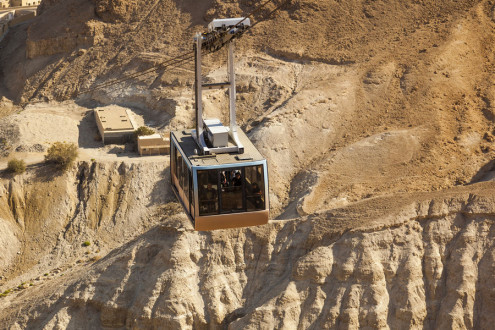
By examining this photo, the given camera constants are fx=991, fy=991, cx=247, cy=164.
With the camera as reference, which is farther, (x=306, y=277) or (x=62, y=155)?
(x=62, y=155)

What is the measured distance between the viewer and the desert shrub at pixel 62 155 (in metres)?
69.3

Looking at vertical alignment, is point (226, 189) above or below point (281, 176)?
above

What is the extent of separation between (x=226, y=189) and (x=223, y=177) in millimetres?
582

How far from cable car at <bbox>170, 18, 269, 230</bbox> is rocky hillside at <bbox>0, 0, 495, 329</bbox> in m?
14.1

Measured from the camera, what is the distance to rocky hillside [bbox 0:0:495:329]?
52469 millimetres

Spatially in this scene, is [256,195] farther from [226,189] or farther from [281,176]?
[281,176]

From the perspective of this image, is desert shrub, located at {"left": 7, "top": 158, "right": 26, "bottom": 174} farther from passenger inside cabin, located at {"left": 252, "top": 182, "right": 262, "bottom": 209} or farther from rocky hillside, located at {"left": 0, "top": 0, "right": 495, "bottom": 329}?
passenger inside cabin, located at {"left": 252, "top": 182, "right": 262, "bottom": 209}

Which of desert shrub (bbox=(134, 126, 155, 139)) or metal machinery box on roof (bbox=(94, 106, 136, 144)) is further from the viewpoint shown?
metal machinery box on roof (bbox=(94, 106, 136, 144))

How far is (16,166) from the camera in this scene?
226ft

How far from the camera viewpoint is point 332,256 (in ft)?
174

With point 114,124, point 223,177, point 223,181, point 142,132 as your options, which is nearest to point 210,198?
point 223,181

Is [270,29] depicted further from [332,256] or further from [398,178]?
[332,256]

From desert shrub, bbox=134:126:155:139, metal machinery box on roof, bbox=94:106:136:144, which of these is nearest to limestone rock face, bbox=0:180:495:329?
desert shrub, bbox=134:126:155:139

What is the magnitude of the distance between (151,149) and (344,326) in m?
24.7
